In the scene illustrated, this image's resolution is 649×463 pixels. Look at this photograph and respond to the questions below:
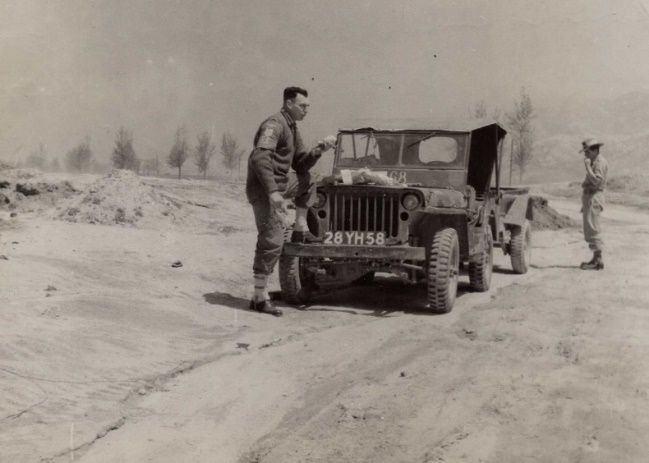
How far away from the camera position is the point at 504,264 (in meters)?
11.6

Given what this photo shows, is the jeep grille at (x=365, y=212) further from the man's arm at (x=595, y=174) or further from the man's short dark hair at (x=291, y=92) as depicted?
the man's arm at (x=595, y=174)

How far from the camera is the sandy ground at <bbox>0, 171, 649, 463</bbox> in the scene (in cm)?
349

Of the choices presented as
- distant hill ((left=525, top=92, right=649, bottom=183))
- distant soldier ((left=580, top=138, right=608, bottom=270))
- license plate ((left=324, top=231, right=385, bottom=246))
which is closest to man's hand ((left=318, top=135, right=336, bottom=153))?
license plate ((left=324, top=231, right=385, bottom=246))

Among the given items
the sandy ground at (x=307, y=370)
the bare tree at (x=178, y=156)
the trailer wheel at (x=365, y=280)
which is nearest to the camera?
the sandy ground at (x=307, y=370)

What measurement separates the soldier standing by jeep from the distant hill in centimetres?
5794

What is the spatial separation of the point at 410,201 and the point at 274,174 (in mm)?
1449

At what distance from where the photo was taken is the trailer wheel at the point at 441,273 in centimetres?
668

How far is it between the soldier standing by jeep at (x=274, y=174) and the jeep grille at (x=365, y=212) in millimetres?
389

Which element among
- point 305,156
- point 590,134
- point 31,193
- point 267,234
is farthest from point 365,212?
point 590,134

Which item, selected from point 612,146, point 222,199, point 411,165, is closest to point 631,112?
point 612,146

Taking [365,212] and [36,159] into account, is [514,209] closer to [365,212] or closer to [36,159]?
[365,212]

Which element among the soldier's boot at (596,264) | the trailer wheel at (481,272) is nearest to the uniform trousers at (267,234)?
the trailer wheel at (481,272)

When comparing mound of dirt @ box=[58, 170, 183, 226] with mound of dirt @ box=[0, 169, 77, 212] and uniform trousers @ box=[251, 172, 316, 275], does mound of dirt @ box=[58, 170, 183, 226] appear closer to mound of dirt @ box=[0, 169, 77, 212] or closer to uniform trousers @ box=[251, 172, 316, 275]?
mound of dirt @ box=[0, 169, 77, 212]

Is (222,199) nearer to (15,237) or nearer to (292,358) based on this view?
(15,237)
